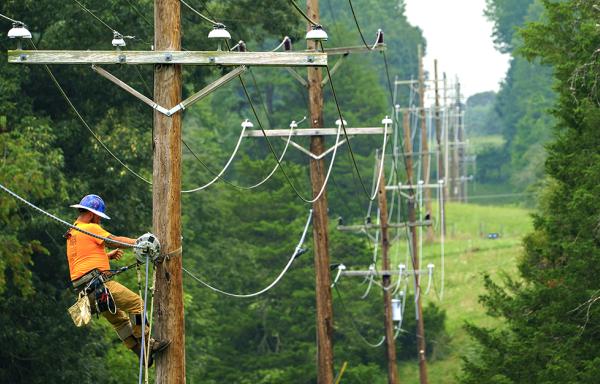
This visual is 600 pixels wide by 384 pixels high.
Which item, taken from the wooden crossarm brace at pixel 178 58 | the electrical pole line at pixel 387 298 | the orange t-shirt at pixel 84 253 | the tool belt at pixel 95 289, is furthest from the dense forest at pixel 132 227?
the tool belt at pixel 95 289

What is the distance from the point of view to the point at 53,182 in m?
35.4

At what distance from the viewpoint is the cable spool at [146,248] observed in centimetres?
1622

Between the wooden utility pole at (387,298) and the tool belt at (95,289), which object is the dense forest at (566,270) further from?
the tool belt at (95,289)

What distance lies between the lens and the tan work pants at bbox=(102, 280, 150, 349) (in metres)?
16.6

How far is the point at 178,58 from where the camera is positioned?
16.6m

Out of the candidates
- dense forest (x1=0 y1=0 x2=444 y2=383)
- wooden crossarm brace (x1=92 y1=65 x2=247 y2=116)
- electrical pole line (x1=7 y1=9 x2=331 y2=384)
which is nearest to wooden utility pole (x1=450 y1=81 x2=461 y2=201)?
dense forest (x1=0 y1=0 x2=444 y2=383)

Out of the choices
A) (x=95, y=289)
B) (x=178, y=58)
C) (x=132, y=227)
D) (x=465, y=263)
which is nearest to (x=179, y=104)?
(x=178, y=58)

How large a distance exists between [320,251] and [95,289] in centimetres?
1288

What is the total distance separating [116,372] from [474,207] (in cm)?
6887

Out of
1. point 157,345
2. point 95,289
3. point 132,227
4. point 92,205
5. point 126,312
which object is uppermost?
point 92,205

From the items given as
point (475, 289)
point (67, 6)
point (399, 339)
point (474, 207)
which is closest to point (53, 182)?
point (67, 6)

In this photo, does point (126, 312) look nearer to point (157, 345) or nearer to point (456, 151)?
point (157, 345)

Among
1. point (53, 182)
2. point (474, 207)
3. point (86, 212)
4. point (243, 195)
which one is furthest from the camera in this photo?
point (474, 207)

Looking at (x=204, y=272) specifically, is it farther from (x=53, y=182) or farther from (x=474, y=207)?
(x=474, y=207)
